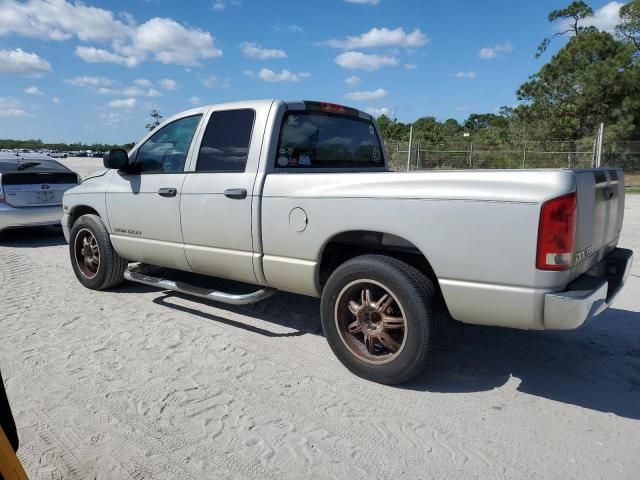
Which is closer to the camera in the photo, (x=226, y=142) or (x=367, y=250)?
(x=367, y=250)

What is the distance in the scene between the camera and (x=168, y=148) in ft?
16.0

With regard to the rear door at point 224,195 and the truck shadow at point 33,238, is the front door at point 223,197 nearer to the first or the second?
the rear door at point 224,195

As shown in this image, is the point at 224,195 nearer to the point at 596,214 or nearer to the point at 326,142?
the point at 326,142

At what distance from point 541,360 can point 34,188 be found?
8.24 meters

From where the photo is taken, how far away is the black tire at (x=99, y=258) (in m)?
5.42

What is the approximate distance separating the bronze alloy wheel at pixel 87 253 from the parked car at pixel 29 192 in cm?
330

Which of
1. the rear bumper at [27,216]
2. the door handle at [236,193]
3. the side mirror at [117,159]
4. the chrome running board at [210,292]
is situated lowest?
the chrome running board at [210,292]

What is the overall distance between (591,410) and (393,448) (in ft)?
4.48

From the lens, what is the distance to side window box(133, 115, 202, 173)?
4680 millimetres

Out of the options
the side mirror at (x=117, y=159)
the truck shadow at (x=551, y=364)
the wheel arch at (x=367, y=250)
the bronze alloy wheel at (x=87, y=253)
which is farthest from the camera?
the bronze alloy wheel at (x=87, y=253)

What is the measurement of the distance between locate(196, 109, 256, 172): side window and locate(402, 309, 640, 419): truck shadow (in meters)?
2.32

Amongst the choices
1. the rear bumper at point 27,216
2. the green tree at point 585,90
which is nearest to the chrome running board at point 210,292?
the rear bumper at point 27,216

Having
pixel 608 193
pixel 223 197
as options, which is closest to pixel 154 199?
pixel 223 197

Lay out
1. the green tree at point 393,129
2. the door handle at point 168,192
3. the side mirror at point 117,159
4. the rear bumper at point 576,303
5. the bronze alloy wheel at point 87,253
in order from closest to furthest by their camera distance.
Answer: the rear bumper at point 576,303, the door handle at point 168,192, the side mirror at point 117,159, the bronze alloy wheel at point 87,253, the green tree at point 393,129
